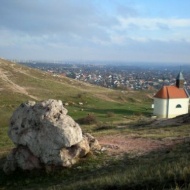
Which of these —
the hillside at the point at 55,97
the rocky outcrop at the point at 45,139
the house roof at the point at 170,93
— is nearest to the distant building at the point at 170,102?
the house roof at the point at 170,93

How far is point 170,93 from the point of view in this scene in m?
64.1

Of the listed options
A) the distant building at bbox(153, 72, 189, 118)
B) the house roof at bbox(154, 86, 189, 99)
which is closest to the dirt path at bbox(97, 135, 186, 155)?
the distant building at bbox(153, 72, 189, 118)

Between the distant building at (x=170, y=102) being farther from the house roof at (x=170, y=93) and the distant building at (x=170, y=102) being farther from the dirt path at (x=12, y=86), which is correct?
the dirt path at (x=12, y=86)

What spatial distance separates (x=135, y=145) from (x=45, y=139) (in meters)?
5.91

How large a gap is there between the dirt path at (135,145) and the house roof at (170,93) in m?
38.3

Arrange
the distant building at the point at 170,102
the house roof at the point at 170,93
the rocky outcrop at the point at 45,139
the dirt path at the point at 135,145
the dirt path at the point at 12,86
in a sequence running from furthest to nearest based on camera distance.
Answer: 1. the dirt path at the point at 12,86
2. the house roof at the point at 170,93
3. the distant building at the point at 170,102
4. the dirt path at the point at 135,145
5. the rocky outcrop at the point at 45,139

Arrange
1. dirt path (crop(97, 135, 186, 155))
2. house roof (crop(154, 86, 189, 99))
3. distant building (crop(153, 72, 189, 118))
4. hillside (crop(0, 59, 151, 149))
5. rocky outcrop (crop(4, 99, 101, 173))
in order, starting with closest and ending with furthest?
rocky outcrop (crop(4, 99, 101, 173)) → dirt path (crop(97, 135, 186, 155)) → hillside (crop(0, 59, 151, 149)) → distant building (crop(153, 72, 189, 118)) → house roof (crop(154, 86, 189, 99))

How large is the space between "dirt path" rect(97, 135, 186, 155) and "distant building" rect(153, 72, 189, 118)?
3802 centimetres

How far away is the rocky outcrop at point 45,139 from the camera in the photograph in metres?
20.8

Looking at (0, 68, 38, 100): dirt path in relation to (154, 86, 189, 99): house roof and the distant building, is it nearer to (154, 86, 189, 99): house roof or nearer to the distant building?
the distant building

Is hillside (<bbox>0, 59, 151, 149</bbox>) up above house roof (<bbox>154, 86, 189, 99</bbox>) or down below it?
below

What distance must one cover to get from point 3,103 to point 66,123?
1852 inches

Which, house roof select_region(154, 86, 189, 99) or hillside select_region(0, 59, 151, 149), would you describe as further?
house roof select_region(154, 86, 189, 99)

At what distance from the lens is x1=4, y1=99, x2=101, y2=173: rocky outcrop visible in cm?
2081
